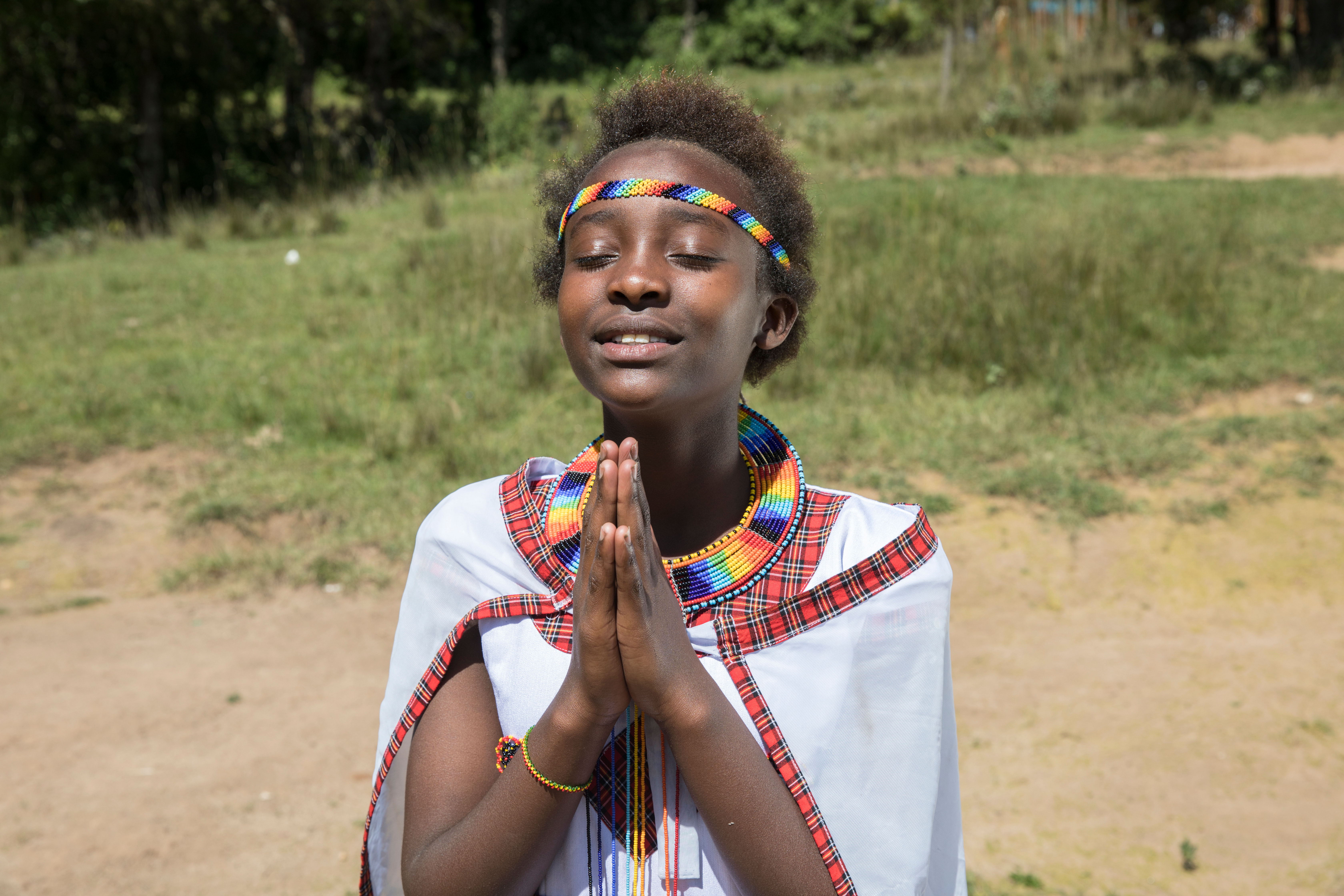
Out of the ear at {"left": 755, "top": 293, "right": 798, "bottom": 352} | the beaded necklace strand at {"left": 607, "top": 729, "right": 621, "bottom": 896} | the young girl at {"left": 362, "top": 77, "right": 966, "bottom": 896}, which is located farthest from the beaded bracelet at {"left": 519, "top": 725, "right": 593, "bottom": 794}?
the ear at {"left": 755, "top": 293, "right": 798, "bottom": 352}

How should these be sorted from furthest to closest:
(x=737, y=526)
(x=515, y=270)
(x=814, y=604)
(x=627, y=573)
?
1. (x=515, y=270)
2. (x=737, y=526)
3. (x=814, y=604)
4. (x=627, y=573)

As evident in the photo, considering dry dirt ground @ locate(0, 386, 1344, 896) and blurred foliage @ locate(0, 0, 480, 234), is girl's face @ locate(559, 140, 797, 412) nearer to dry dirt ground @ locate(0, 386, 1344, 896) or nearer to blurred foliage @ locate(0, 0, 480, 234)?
dry dirt ground @ locate(0, 386, 1344, 896)

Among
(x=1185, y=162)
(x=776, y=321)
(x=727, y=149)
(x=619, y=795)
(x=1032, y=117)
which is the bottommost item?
(x=619, y=795)

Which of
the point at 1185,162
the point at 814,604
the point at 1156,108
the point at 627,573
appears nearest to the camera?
the point at 627,573

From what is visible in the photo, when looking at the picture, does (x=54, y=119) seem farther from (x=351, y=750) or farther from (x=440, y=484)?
(x=351, y=750)

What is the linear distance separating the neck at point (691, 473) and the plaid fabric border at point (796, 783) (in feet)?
0.86

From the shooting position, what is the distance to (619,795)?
5.04ft

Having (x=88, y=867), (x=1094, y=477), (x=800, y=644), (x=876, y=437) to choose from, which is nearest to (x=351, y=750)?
(x=88, y=867)

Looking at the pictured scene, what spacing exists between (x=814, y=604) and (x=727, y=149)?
2.37 feet

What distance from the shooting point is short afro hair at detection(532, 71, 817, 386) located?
1751 mm

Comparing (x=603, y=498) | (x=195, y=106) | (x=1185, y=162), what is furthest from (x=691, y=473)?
(x=195, y=106)

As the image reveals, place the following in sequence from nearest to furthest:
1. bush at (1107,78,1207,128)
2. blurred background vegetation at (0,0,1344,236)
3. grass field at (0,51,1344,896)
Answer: grass field at (0,51,1344,896)
bush at (1107,78,1207,128)
blurred background vegetation at (0,0,1344,236)

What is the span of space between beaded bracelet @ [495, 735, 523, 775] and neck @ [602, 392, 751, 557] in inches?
13.4

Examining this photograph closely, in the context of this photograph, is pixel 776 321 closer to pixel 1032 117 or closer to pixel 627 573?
pixel 627 573
